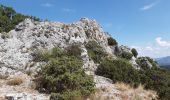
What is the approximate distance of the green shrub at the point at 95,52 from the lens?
2598cm

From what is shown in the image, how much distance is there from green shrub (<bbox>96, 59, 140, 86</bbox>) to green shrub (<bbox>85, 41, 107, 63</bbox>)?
2.24 meters

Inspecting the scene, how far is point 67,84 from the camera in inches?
626

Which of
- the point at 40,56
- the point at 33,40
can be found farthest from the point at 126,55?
the point at 40,56

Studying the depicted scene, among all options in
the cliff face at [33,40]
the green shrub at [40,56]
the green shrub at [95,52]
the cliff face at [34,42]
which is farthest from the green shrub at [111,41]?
the green shrub at [40,56]

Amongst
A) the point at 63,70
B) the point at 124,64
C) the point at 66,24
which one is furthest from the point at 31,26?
the point at 63,70

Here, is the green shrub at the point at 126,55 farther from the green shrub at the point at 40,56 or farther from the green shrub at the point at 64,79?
the green shrub at the point at 64,79

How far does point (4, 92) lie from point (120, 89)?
7.89 meters

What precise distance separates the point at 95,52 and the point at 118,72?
5.88 meters

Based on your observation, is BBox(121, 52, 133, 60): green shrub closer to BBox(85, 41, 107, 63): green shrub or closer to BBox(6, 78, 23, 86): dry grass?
BBox(85, 41, 107, 63): green shrub

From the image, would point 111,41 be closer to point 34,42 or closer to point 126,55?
point 126,55

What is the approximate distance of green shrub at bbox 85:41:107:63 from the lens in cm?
2598

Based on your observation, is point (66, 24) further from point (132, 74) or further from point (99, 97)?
point (99, 97)

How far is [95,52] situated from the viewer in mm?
27891

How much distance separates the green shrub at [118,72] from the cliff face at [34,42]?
88 cm
